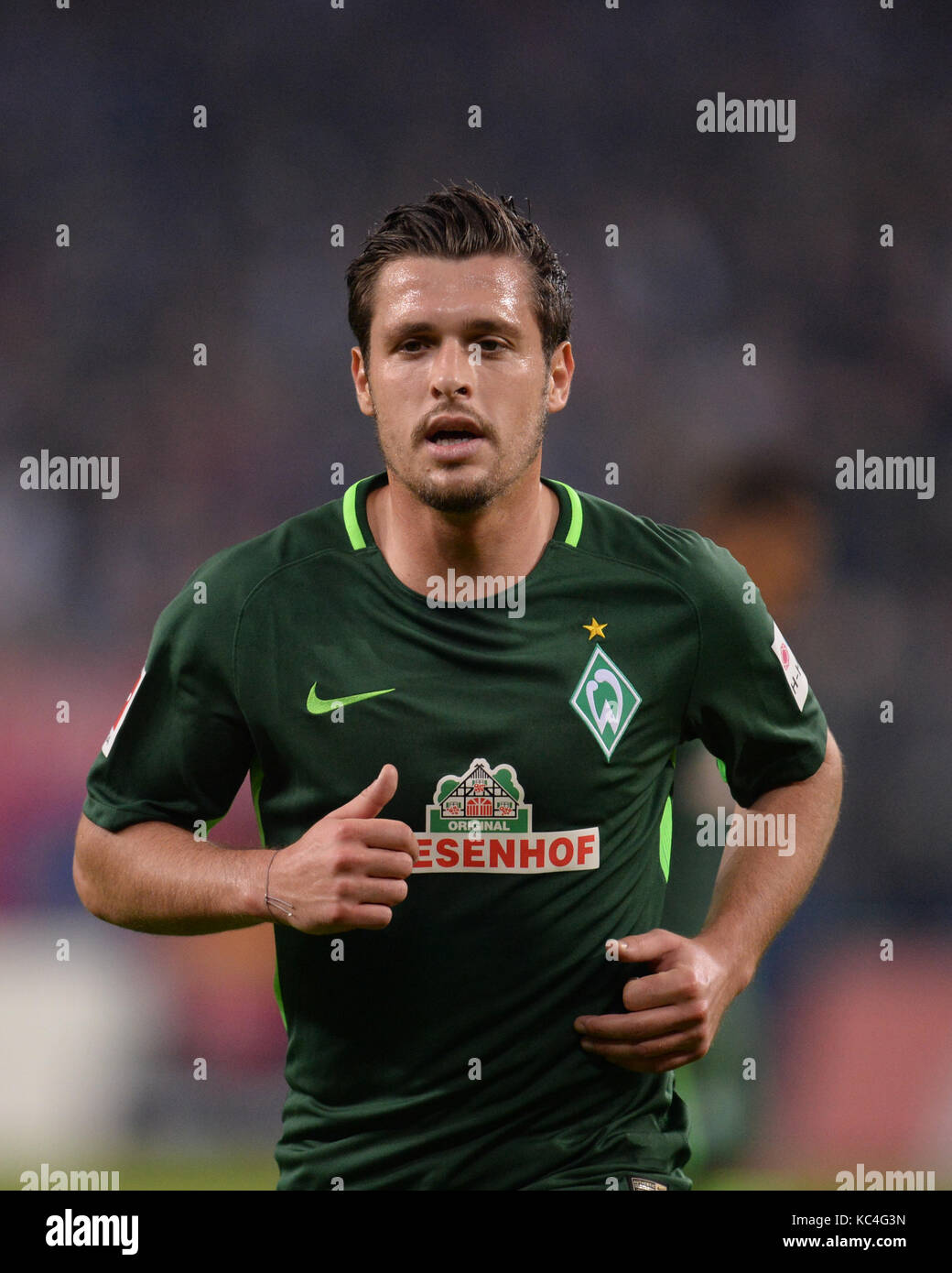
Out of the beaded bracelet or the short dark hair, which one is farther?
the short dark hair

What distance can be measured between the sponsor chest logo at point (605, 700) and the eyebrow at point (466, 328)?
59 centimetres

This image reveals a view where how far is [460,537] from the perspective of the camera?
224cm

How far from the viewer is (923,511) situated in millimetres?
4258

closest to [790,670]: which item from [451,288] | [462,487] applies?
[462,487]

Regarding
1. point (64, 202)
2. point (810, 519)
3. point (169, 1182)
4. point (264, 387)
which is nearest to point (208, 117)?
point (64, 202)

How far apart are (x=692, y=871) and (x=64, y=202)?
3311 mm

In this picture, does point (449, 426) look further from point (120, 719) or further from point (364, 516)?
point (120, 719)

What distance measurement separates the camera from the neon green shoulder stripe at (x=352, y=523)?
2293mm

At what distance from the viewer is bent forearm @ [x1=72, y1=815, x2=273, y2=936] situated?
6.79 feet

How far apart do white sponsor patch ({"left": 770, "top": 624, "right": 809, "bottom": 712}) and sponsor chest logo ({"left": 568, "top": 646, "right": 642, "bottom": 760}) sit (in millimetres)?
311

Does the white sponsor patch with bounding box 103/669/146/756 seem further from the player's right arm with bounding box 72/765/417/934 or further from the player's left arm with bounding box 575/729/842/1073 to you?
the player's left arm with bounding box 575/729/842/1073

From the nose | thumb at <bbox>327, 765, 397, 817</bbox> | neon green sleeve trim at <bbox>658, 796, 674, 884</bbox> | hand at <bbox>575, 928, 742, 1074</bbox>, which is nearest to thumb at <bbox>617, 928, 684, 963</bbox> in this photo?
hand at <bbox>575, 928, 742, 1074</bbox>

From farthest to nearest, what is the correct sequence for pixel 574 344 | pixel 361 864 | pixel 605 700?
pixel 574 344, pixel 605 700, pixel 361 864

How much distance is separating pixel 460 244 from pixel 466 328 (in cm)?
18
